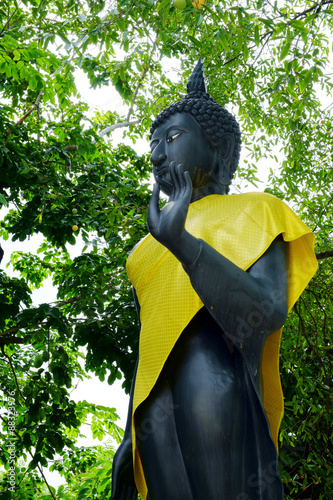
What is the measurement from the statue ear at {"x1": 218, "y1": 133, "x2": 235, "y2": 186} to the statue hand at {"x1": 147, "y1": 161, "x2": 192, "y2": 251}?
0.48 m

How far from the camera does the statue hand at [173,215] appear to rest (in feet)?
4.97

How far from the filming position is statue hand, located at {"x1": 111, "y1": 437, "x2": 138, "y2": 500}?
183 centimetres

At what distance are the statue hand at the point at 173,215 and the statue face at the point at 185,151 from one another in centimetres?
30

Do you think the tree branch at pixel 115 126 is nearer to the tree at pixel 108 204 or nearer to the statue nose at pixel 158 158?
the tree at pixel 108 204

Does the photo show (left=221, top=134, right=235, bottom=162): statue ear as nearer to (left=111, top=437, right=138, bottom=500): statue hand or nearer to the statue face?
the statue face

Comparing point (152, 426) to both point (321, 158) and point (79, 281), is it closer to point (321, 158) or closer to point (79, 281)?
point (79, 281)

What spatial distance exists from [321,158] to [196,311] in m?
4.94

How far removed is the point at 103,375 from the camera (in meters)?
5.00

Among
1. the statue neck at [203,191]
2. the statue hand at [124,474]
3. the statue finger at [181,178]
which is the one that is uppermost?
the statue neck at [203,191]

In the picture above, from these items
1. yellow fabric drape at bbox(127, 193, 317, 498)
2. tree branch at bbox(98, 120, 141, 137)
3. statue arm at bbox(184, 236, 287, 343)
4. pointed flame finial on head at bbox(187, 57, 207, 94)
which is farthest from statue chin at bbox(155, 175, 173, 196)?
tree branch at bbox(98, 120, 141, 137)

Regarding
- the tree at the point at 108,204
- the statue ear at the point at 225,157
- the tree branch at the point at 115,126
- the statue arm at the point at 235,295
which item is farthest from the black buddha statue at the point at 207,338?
the tree branch at the point at 115,126

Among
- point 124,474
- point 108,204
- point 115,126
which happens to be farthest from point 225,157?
point 115,126

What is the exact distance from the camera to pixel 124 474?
73.0 inches

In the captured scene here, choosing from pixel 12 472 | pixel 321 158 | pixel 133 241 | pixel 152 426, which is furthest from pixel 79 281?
pixel 152 426
